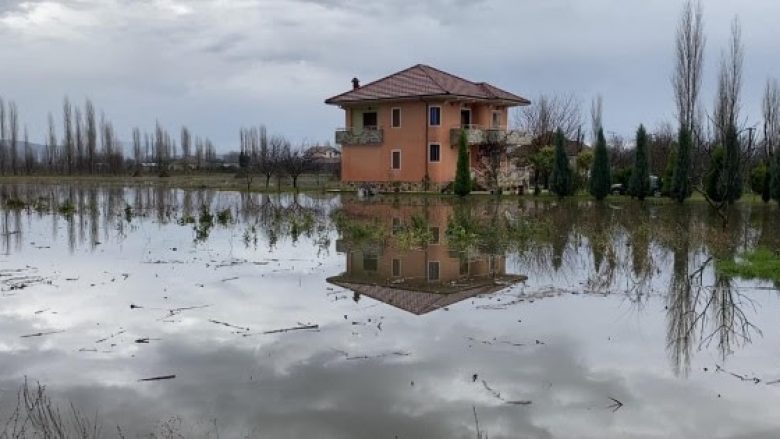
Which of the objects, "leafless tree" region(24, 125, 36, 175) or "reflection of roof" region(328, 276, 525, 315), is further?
"leafless tree" region(24, 125, 36, 175)

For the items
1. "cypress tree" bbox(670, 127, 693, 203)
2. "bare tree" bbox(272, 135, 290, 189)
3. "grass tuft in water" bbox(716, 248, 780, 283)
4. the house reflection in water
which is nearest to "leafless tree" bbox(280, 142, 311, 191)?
"bare tree" bbox(272, 135, 290, 189)

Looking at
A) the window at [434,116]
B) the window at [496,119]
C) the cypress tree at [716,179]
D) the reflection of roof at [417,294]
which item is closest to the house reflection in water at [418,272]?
the reflection of roof at [417,294]

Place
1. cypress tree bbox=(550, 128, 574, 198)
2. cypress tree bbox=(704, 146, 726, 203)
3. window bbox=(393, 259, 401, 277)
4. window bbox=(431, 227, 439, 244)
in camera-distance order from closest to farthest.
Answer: window bbox=(393, 259, 401, 277) < window bbox=(431, 227, 439, 244) < cypress tree bbox=(704, 146, 726, 203) < cypress tree bbox=(550, 128, 574, 198)

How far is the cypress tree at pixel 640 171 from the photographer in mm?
29016

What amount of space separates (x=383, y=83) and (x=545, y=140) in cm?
1074

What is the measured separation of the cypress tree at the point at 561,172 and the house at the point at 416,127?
6452mm

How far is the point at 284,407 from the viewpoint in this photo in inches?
199

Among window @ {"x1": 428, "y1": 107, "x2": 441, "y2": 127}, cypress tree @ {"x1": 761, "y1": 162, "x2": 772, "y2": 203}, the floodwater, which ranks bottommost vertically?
the floodwater

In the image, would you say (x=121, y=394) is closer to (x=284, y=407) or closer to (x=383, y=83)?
(x=284, y=407)

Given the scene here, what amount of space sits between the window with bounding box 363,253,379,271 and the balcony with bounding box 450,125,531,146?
24603 mm

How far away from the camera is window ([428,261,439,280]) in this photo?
34.7 ft

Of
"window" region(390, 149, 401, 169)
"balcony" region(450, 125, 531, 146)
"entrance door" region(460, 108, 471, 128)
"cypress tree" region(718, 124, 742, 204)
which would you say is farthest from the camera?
"entrance door" region(460, 108, 471, 128)

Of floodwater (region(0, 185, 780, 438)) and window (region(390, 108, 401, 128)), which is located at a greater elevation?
window (region(390, 108, 401, 128))

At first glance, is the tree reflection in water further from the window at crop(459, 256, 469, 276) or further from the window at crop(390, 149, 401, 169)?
the window at crop(390, 149, 401, 169)
